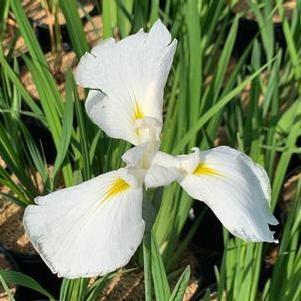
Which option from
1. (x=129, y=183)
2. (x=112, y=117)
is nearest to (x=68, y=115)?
(x=112, y=117)

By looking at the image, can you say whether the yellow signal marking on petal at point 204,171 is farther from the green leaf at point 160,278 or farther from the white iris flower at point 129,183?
the green leaf at point 160,278

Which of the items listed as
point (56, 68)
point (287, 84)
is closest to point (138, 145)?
→ point (287, 84)

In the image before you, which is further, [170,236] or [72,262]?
[170,236]

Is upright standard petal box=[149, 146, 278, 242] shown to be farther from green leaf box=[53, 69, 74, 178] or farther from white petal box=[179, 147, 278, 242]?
green leaf box=[53, 69, 74, 178]

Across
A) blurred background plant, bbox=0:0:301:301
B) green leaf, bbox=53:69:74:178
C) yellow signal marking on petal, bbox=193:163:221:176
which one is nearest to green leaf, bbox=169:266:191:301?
blurred background plant, bbox=0:0:301:301

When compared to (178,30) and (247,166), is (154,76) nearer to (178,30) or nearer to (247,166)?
(247,166)

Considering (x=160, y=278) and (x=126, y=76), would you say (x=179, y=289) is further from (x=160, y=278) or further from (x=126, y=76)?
(x=126, y=76)

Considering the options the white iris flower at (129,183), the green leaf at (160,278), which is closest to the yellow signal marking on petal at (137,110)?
the white iris flower at (129,183)
